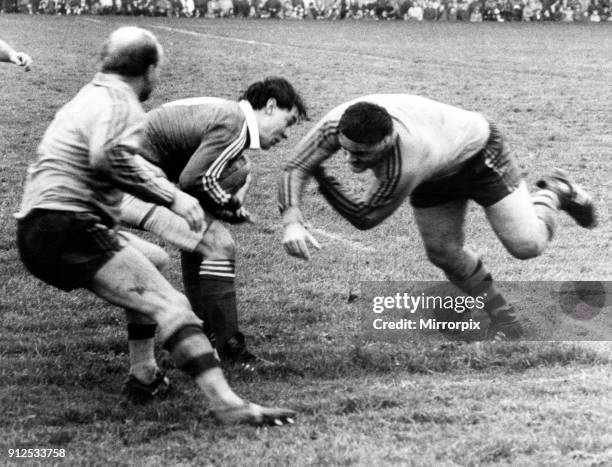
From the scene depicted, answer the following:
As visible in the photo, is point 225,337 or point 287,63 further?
point 287,63

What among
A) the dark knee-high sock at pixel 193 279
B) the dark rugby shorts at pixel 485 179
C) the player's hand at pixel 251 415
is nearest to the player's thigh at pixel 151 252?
the dark knee-high sock at pixel 193 279

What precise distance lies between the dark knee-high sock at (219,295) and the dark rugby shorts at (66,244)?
1025 mm

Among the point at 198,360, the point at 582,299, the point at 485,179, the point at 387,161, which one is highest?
the point at 387,161

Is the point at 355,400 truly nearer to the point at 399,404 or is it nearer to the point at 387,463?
the point at 399,404

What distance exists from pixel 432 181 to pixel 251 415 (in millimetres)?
1961

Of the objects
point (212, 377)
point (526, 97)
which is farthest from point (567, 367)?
point (526, 97)

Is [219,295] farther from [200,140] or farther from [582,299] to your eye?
[582,299]

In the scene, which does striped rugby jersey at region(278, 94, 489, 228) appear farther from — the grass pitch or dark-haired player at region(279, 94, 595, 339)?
the grass pitch

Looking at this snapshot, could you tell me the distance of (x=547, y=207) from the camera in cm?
652

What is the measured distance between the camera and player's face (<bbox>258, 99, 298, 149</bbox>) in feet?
18.6

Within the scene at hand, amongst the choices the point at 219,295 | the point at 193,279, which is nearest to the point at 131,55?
the point at 219,295

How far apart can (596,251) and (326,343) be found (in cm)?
298

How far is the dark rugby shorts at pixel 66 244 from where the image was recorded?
4555 millimetres

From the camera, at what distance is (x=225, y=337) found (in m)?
5.73
